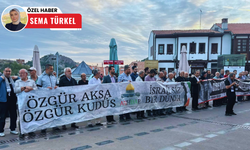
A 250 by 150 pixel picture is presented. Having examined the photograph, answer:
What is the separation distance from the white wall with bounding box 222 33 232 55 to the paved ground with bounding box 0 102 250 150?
2787cm

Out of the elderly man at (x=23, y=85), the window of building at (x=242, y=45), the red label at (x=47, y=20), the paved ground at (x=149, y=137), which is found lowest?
the paved ground at (x=149, y=137)

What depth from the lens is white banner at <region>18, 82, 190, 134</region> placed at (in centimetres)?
562

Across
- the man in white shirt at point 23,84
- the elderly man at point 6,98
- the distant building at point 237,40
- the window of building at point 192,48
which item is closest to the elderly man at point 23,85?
the man in white shirt at point 23,84

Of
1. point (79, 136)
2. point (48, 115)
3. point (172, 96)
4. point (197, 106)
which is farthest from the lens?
point (197, 106)

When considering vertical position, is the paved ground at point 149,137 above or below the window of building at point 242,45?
below

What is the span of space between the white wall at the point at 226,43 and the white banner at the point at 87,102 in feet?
88.8

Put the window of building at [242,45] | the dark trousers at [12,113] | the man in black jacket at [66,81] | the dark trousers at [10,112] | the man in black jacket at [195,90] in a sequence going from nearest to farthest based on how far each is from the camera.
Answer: the dark trousers at [10,112]
the dark trousers at [12,113]
the man in black jacket at [66,81]
the man in black jacket at [195,90]
the window of building at [242,45]

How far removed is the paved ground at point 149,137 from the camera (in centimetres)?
473

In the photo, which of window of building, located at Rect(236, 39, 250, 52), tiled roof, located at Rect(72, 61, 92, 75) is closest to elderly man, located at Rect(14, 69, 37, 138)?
tiled roof, located at Rect(72, 61, 92, 75)

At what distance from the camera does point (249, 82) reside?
524 inches

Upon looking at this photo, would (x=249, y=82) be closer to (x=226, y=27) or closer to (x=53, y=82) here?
(x=53, y=82)

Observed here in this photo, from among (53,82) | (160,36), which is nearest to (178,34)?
(160,36)

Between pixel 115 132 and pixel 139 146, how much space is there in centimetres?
132

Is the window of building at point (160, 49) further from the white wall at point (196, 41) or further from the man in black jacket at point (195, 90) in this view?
the man in black jacket at point (195, 90)
